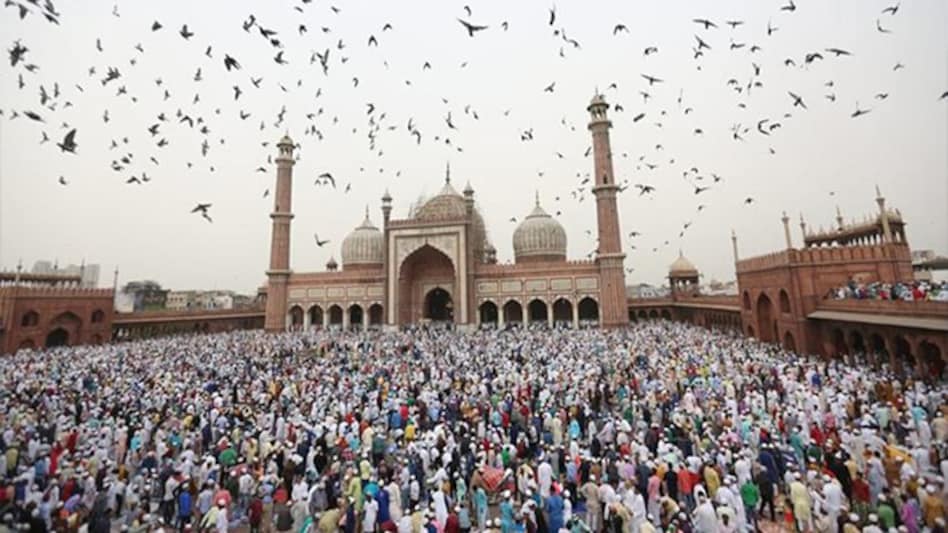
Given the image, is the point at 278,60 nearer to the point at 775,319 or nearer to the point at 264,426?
the point at 264,426

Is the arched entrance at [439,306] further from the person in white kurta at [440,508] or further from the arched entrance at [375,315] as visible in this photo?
the person in white kurta at [440,508]

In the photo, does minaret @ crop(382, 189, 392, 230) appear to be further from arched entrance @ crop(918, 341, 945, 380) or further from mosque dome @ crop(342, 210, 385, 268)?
arched entrance @ crop(918, 341, 945, 380)

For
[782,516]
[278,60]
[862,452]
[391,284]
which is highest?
[278,60]

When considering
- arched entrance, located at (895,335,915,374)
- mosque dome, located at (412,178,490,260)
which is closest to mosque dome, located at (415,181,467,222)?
mosque dome, located at (412,178,490,260)

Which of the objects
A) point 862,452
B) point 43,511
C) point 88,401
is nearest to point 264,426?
point 43,511

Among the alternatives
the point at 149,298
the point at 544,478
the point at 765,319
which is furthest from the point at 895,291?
the point at 149,298

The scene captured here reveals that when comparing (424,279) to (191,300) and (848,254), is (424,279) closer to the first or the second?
(848,254)
